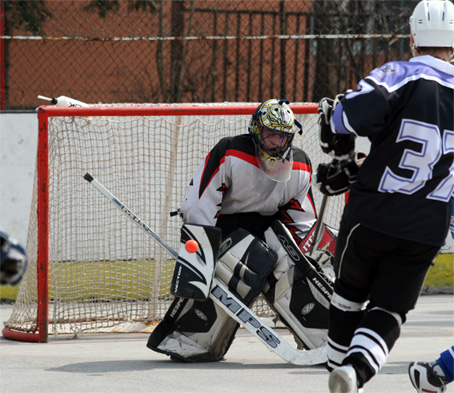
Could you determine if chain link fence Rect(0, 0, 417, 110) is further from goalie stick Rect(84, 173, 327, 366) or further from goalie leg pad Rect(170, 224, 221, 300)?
goalie stick Rect(84, 173, 327, 366)

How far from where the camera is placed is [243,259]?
4.48 metres

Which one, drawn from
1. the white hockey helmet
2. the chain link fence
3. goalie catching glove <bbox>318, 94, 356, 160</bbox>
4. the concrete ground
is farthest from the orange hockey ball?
the chain link fence

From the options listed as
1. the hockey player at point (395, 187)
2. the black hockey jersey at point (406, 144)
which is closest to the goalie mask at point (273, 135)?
the hockey player at point (395, 187)

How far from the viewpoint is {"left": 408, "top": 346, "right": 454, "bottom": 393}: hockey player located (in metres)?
3.35

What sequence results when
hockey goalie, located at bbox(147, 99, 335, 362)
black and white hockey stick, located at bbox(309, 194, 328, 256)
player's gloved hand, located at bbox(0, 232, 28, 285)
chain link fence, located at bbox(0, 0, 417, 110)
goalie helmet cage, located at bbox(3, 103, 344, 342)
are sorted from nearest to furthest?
player's gloved hand, located at bbox(0, 232, 28, 285) < black and white hockey stick, located at bbox(309, 194, 328, 256) < hockey goalie, located at bbox(147, 99, 335, 362) < goalie helmet cage, located at bbox(3, 103, 344, 342) < chain link fence, located at bbox(0, 0, 417, 110)

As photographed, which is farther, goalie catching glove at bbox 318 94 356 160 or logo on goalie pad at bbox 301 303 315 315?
logo on goalie pad at bbox 301 303 315 315

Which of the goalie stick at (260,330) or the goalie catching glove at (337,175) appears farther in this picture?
the goalie stick at (260,330)

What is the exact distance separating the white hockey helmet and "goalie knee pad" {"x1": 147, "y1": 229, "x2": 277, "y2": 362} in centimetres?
161

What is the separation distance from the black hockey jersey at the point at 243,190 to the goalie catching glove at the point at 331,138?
129 cm

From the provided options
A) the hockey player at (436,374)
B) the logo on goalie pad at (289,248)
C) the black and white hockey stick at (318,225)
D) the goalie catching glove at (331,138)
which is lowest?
the hockey player at (436,374)

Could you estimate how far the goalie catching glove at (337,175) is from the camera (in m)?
3.34

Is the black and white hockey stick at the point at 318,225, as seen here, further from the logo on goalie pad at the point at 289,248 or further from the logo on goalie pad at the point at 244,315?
the logo on goalie pad at the point at 244,315

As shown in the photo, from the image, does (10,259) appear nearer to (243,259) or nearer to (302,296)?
(243,259)

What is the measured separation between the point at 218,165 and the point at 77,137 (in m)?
1.24
